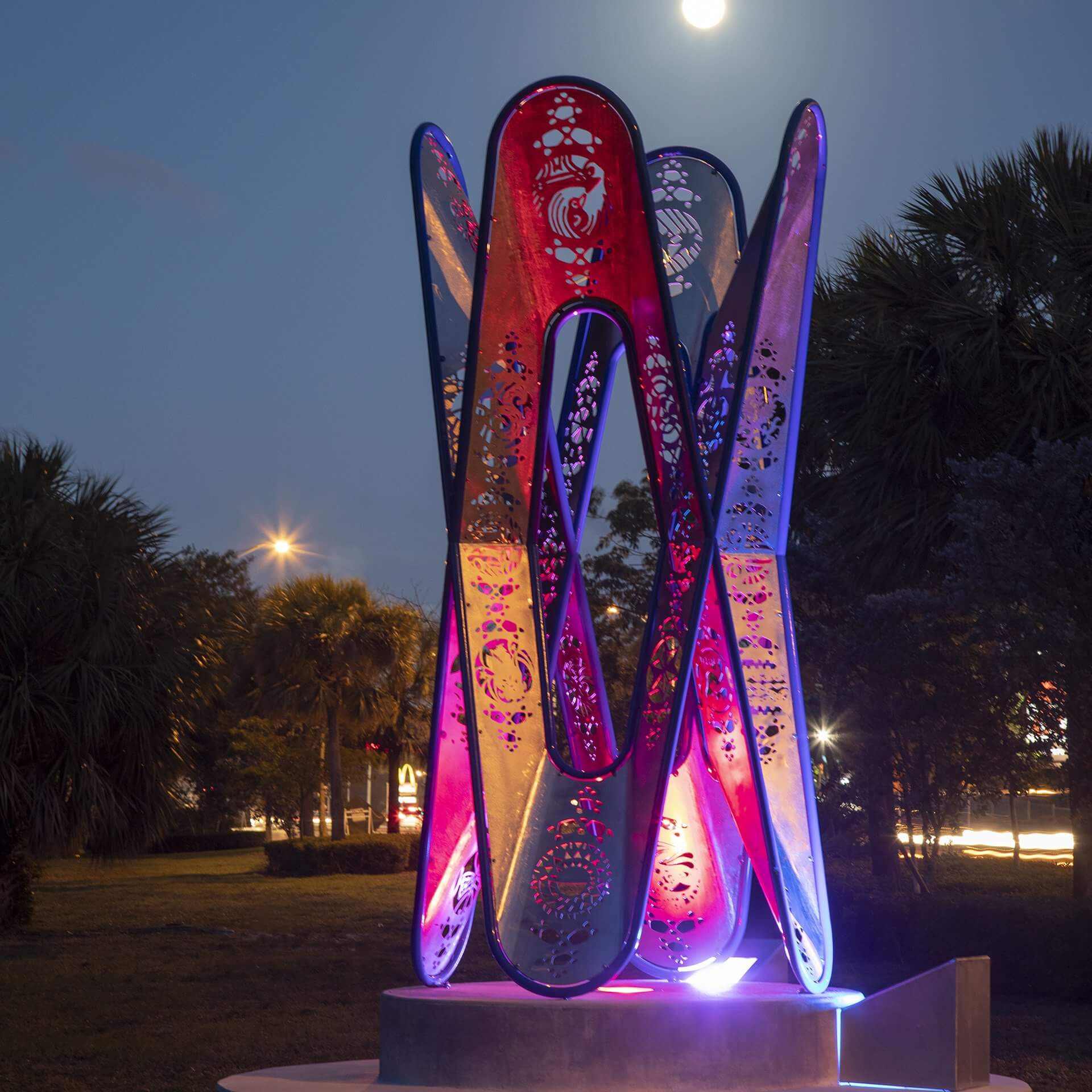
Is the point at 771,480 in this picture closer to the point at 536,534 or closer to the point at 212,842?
the point at 536,534

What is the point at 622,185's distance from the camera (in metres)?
7.01

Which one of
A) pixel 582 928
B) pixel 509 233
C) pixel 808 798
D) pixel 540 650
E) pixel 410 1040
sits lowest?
pixel 410 1040

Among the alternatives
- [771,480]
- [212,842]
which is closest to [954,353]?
[771,480]

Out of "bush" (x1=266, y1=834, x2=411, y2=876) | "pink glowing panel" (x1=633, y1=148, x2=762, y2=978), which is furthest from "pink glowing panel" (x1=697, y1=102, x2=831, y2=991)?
"bush" (x1=266, y1=834, x2=411, y2=876)

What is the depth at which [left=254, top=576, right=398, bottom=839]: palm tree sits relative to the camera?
31.6 meters

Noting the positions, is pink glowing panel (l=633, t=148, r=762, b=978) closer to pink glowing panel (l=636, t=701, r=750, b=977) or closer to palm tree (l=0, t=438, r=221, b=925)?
pink glowing panel (l=636, t=701, r=750, b=977)

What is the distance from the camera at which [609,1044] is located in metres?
6.54

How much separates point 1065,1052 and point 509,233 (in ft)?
24.3

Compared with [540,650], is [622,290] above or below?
above

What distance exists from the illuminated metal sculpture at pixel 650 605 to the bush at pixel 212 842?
34.3 metres

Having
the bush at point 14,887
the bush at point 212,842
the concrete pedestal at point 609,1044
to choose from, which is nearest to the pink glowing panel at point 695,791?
the concrete pedestal at point 609,1044

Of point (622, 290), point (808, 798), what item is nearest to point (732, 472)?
point (622, 290)

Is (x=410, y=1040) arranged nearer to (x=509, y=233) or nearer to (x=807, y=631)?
(x=509, y=233)

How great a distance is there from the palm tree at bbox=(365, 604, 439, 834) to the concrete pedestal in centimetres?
2461
